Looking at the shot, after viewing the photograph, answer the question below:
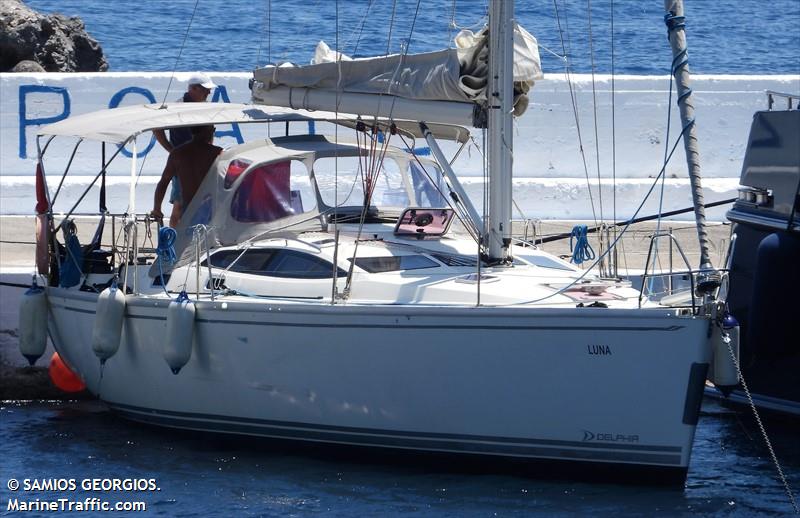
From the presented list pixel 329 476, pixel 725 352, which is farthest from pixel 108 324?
pixel 725 352

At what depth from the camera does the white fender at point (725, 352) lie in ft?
24.1

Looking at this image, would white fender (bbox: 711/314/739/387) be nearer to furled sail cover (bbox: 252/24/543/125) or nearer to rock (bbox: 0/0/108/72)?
furled sail cover (bbox: 252/24/543/125)

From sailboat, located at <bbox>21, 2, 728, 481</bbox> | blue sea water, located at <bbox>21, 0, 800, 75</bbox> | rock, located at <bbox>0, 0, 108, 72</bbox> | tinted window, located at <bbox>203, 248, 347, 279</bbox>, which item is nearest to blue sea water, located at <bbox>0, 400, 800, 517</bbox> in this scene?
sailboat, located at <bbox>21, 2, 728, 481</bbox>

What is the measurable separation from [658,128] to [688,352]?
24.7 feet

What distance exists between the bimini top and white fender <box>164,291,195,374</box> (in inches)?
51.5

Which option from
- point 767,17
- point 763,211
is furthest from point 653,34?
point 763,211

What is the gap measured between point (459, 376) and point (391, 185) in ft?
7.60

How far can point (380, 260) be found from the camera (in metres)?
8.38

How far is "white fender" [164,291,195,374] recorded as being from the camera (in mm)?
8156

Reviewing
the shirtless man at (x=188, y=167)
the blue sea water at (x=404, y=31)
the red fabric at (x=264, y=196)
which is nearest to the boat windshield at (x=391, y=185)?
the red fabric at (x=264, y=196)

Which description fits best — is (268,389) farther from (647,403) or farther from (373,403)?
(647,403)

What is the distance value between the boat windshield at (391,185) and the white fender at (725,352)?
2568 millimetres

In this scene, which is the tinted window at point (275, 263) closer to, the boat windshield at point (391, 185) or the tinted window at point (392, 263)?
the tinted window at point (392, 263)

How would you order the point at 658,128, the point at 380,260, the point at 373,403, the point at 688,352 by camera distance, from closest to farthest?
the point at 688,352 → the point at 373,403 → the point at 380,260 → the point at 658,128
